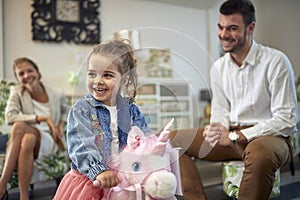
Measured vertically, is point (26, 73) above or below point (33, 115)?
above

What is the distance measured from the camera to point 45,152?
212 cm

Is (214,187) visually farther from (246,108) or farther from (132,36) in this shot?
(132,36)

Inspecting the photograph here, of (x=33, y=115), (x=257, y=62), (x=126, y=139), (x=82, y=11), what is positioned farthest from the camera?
(x=82, y=11)

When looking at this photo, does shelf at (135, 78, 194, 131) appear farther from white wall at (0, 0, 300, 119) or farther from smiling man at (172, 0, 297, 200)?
white wall at (0, 0, 300, 119)

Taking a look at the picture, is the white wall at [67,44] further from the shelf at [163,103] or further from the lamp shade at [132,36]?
the lamp shade at [132,36]

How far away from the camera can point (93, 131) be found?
940 mm

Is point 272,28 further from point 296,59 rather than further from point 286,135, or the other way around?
point 286,135

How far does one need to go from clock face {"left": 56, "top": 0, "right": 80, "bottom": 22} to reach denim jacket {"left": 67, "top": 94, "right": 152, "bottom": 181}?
9.03ft

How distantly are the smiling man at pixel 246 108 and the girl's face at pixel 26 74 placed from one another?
1154 mm

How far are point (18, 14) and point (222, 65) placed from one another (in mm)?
2360

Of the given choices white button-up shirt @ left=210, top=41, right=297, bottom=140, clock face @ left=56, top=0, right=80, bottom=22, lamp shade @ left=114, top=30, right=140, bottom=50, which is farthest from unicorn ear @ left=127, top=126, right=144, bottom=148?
clock face @ left=56, top=0, right=80, bottom=22

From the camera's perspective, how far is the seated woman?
1804 millimetres

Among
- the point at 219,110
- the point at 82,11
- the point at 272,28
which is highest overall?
the point at 82,11

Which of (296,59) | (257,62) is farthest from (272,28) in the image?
(257,62)
